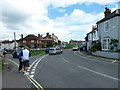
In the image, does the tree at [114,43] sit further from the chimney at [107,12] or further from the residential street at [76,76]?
the residential street at [76,76]

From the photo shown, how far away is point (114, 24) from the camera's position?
21844 mm

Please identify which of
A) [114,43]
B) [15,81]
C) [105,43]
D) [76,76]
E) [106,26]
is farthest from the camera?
[105,43]

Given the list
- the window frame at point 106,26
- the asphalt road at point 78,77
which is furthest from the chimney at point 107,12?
the asphalt road at point 78,77

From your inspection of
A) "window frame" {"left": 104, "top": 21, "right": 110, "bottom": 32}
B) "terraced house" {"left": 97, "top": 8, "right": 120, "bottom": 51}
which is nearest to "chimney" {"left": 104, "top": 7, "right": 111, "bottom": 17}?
"terraced house" {"left": 97, "top": 8, "right": 120, "bottom": 51}

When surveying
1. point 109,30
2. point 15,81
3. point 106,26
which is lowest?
point 15,81

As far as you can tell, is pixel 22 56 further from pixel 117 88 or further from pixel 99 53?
pixel 99 53

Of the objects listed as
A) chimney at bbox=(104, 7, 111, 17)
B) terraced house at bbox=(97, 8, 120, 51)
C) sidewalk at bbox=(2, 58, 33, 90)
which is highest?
chimney at bbox=(104, 7, 111, 17)

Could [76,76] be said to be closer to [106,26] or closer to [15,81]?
[15,81]

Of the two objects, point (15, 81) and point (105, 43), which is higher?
point (105, 43)

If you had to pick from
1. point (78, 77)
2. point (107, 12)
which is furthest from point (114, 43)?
point (78, 77)

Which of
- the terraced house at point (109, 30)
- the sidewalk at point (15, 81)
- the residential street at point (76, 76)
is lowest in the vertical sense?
the sidewalk at point (15, 81)

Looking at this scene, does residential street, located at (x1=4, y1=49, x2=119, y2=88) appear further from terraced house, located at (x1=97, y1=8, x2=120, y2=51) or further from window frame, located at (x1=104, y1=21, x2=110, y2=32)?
window frame, located at (x1=104, y1=21, x2=110, y2=32)

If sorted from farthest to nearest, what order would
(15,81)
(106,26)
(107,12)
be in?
1. (107,12)
2. (106,26)
3. (15,81)

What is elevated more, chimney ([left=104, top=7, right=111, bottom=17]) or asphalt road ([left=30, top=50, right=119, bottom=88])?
chimney ([left=104, top=7, right=111, bottom=17])
